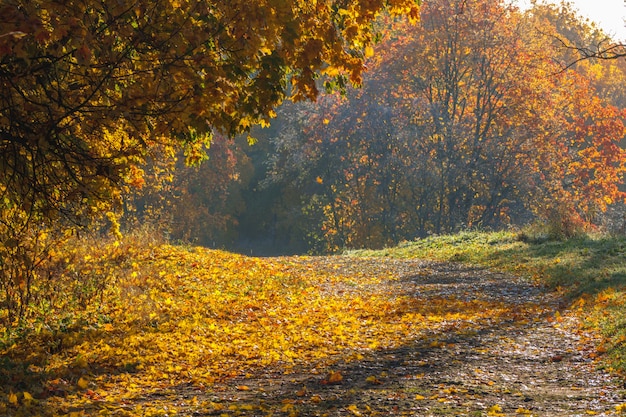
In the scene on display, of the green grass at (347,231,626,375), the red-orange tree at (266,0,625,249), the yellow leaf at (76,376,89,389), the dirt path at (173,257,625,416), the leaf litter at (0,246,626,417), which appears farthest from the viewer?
the red-orange tree at (266,0,625,249)

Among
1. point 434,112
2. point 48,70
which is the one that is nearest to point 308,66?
point 48,70

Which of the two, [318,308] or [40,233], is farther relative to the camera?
[318,308]

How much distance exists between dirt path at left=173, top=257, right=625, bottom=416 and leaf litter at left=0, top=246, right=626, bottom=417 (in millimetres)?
18

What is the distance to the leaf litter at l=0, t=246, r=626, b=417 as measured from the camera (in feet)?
21.2

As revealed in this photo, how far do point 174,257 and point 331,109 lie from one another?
19019 mm

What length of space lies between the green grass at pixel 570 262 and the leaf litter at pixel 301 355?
1.20 ft

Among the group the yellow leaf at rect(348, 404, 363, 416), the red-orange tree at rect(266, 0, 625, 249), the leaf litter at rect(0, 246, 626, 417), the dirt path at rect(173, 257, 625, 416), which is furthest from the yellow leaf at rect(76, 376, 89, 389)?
the red-orange tree at rect(266, 0, 625, 249)

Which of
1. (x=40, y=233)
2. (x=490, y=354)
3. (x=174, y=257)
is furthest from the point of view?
(x=174, y=257)

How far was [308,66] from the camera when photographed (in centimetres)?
750

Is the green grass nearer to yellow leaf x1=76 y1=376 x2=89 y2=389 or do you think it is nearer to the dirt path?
the dirt path

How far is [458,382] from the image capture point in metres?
7.26

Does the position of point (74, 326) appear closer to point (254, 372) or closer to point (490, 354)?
point (254, 372)

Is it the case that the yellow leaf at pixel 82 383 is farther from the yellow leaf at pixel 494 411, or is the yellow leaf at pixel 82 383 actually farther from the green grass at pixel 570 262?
the green grass at pixel 570 262

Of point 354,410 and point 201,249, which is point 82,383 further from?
point 201,249
